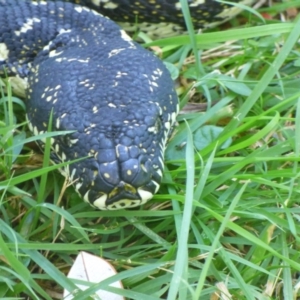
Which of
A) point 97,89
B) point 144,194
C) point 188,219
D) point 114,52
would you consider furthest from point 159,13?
point 188,219

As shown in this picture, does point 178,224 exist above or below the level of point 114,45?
below

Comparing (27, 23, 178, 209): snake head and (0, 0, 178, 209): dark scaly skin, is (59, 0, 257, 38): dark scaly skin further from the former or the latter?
(27, 23, 178, 209): snake head

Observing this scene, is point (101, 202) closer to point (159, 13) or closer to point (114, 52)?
point (114, 52)

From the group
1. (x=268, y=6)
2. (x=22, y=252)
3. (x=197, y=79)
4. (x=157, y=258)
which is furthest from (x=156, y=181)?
(x=268, y=6)

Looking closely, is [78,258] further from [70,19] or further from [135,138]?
[70,19]

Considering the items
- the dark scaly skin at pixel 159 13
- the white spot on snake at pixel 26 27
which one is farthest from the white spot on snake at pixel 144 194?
the dark scaly skin at pixel 159 13

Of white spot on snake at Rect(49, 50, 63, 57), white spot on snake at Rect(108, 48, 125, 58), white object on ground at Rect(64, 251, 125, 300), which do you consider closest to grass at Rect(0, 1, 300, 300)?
white object on ground at Rect(64, 251, 125, 300)

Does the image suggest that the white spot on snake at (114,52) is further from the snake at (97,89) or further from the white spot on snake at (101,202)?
the white spot on snake at (101,202)
